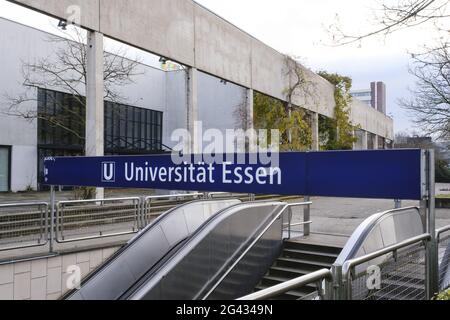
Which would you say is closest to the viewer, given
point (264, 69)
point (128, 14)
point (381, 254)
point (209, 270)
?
point (381, 254)

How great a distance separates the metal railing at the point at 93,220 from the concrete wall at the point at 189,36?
5.36 meters

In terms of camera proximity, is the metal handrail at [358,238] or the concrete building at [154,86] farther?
the concrete building at [154,86]

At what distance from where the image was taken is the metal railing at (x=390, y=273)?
3.43m

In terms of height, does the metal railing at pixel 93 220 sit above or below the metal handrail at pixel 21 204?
below


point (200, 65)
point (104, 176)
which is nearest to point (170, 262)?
point (104, 176)

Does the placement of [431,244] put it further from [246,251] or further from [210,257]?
[246,251]

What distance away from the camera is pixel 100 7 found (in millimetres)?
13094

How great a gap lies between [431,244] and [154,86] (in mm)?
33668

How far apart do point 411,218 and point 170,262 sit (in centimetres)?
316

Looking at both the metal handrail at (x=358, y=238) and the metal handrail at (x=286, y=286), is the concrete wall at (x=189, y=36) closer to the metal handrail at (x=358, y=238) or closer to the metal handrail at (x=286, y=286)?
the metal handrail at (x=358, y=238)

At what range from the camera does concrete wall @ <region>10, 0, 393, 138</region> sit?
13227 millimetres

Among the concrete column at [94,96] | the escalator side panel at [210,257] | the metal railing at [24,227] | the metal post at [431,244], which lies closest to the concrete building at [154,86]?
the concrete column at [94,96]

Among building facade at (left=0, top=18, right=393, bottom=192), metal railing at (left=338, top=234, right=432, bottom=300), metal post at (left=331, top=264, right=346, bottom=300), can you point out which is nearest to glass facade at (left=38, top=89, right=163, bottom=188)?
building facade at (left=0, top=18, right=393, bottom=192)
